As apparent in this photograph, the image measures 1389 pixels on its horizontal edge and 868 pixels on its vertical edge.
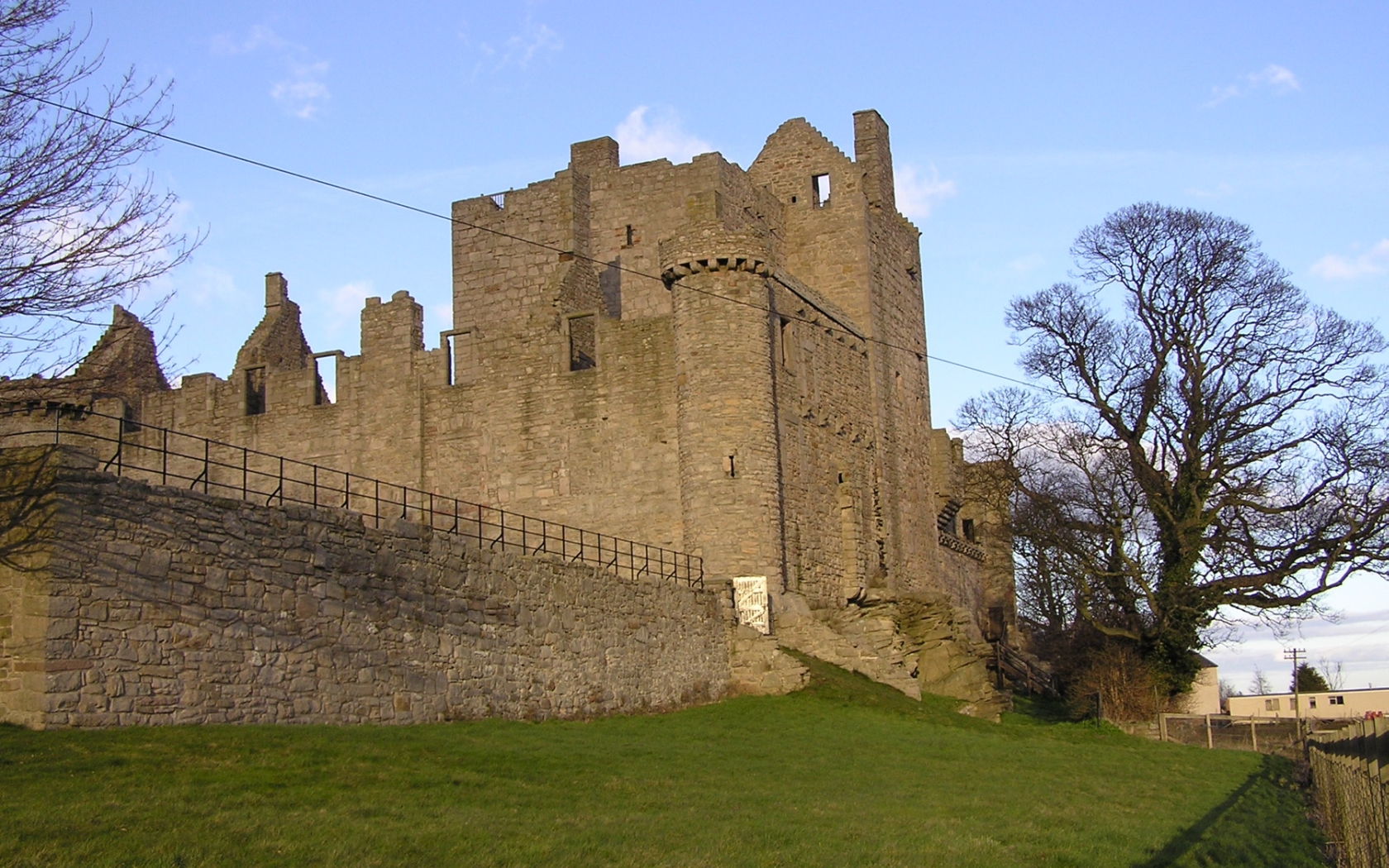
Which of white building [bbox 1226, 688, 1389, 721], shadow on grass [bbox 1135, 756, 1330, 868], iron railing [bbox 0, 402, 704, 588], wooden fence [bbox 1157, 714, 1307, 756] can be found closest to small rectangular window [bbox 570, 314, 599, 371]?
iron railing [bbox 0, 402, 704, 588]

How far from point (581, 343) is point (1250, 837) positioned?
21.4 metres

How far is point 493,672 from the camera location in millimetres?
21578

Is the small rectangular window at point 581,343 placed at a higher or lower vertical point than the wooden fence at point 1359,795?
higher

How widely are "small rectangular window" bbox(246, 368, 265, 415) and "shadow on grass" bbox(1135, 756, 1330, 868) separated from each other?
981 inches

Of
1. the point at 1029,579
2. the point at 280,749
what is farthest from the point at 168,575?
the point at 1029,579

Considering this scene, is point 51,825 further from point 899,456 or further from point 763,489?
point 899,456

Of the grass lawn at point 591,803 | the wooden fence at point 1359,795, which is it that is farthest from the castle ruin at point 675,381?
the wooden fence at point 1359,795

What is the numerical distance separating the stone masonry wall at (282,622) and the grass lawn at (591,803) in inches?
23.4

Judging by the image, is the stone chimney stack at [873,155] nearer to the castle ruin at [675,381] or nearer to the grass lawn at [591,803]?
the castle ruin at [675,381]

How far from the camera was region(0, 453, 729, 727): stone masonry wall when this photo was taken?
1482 centimetres

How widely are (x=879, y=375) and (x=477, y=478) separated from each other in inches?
427

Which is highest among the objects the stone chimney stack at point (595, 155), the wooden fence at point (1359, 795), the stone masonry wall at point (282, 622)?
the stone chimney stack at point (595, 155)

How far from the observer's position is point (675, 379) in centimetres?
3166

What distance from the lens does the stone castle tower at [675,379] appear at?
3081 centimetres
